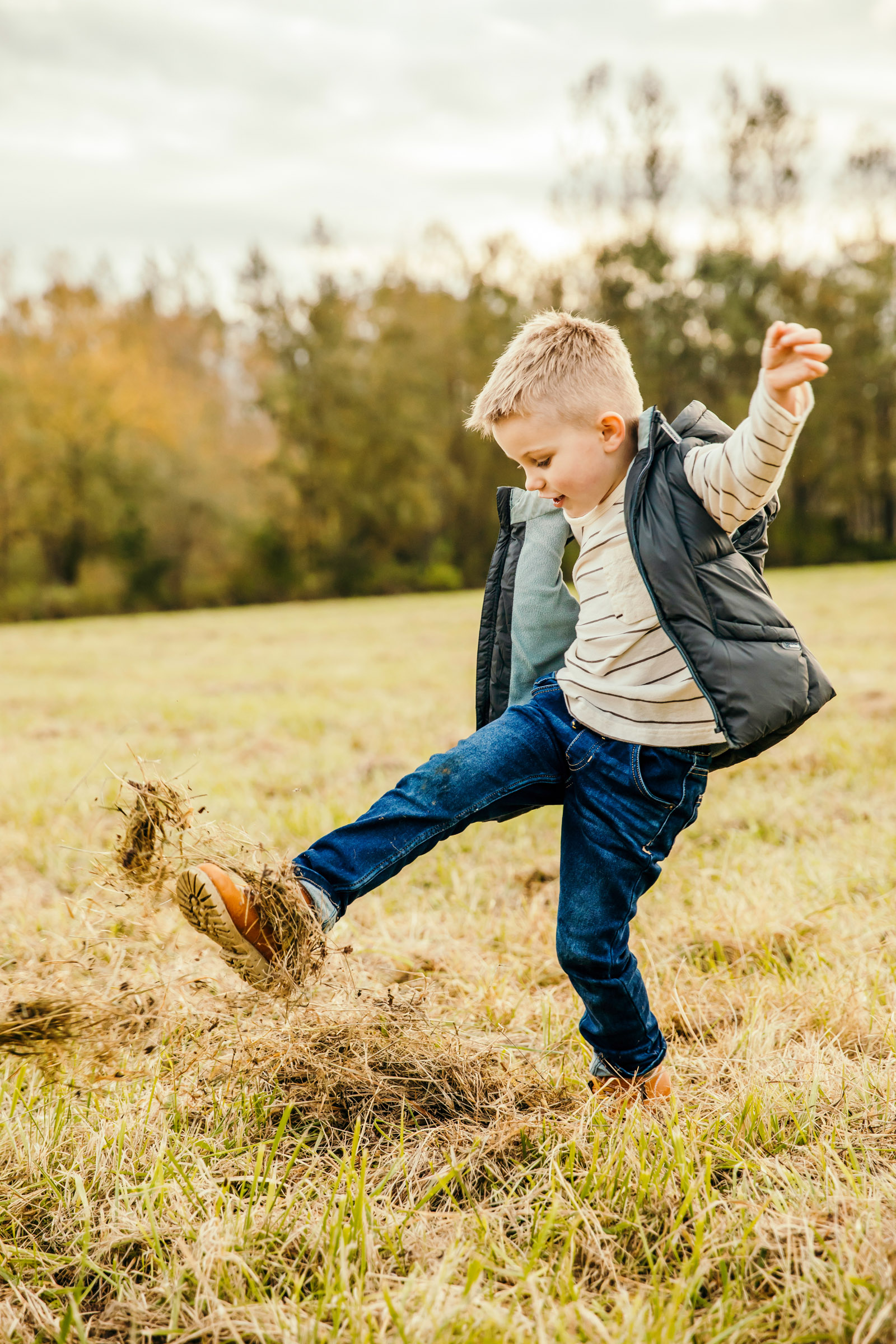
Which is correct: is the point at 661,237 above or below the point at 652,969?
above

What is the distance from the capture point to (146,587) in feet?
98.3

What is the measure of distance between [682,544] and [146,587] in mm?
29589

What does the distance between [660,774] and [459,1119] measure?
2.82ft

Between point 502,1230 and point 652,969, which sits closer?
point 502,1230

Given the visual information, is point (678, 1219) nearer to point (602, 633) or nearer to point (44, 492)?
point (602, 633)

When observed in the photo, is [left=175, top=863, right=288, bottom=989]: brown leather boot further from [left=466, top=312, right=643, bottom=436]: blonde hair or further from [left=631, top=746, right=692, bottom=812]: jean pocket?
[left=466, top=312, right=643, bottom=436]: blonde hair

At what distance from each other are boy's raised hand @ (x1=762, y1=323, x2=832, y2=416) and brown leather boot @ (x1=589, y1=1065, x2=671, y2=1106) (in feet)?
4.77

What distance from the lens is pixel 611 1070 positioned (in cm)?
225

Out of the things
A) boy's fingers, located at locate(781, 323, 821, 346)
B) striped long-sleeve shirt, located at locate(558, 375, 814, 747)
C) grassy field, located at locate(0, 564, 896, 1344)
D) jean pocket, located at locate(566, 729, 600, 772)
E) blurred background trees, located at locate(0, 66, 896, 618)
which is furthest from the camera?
blurred background trees, located at locate(0, 66, 896, 618)

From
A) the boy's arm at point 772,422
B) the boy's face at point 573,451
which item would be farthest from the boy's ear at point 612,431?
the boy's arm at point 772,422

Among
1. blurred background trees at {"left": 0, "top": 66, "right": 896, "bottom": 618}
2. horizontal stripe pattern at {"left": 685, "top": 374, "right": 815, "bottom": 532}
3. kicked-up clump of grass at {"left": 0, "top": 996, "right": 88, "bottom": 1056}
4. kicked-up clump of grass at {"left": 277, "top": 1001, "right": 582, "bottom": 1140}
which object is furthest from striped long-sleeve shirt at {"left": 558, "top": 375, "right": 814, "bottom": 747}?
blurred background trees at {"left": 0, "top": 66, "right": 896, "bottom": 618}

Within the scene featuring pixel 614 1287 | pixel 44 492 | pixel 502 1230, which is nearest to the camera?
pixel 614 1287

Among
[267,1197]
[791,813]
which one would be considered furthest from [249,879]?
→ [791,813]

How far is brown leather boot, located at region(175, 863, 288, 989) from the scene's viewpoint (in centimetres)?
203
